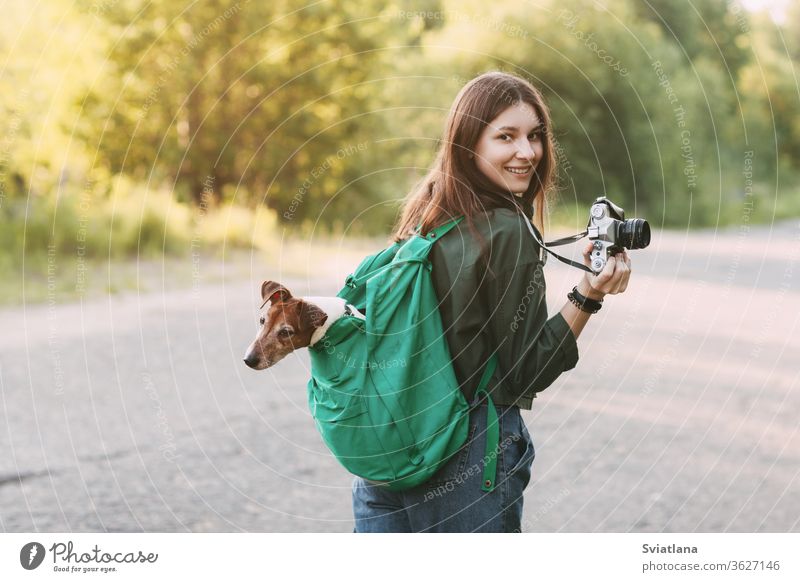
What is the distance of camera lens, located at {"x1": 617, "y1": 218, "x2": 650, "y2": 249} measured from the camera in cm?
202

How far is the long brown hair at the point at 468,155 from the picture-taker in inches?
81.6

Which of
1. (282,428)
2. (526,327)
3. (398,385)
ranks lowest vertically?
(282,428)

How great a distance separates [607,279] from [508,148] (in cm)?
36

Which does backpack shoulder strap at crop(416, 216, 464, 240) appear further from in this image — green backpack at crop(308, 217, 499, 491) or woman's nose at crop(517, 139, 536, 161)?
woman's nose at crop(517, 139, 536, 161)

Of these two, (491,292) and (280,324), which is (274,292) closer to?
(280,324)

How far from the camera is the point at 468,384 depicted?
2035 millimetres

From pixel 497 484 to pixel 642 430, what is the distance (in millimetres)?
3873

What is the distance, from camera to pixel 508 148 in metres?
2.11

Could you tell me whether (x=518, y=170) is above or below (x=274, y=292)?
above

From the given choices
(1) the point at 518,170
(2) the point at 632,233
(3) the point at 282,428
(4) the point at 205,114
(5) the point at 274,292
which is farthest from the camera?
(4) the point at 205,114

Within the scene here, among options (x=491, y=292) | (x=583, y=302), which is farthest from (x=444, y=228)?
(x=583, y=302)

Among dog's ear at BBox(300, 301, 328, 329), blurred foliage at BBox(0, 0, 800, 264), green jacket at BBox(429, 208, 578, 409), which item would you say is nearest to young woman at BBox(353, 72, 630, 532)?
green jacket at BBox(429, 208, 578, 409)

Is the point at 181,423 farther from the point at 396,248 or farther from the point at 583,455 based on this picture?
the point at 396,248

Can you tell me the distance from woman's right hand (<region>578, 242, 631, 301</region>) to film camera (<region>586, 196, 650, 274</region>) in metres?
0.01
